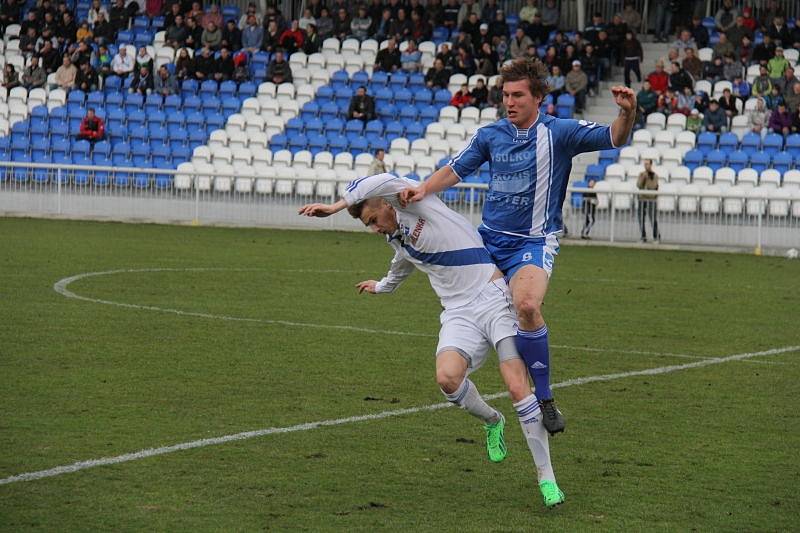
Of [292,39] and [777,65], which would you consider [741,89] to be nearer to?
[777,65]

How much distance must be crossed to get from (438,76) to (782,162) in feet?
28.4

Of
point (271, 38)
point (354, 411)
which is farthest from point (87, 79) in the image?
point (354, 411)

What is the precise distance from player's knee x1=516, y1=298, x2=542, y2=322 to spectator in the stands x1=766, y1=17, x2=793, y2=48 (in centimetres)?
2566

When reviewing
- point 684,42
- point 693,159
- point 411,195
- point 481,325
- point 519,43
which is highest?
point 684,42

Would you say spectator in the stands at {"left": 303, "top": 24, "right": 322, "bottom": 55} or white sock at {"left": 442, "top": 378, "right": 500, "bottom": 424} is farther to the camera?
spectator in the stands at {"left": 303, "top": 24, "right": 322, "bottom": 55}

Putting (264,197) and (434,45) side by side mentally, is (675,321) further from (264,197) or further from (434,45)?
(434,45)

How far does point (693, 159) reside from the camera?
2773cm

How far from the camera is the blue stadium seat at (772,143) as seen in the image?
27.6 meters

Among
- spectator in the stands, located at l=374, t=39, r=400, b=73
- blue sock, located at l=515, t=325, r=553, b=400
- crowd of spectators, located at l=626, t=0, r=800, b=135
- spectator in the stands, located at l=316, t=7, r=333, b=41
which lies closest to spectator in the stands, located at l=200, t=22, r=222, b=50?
spectator in the stands, located at l=316, t=7, r=333, b=41

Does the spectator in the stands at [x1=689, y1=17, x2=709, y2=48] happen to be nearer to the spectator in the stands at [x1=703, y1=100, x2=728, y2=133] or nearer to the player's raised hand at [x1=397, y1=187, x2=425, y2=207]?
the spectator in the stands at [x1=703, y1=100, x2=728, y2=133]

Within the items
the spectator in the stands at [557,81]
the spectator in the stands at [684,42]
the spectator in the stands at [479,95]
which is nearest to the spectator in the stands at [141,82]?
the spectator in the stands at [479,95]

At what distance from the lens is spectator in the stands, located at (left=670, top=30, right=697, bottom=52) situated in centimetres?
3159

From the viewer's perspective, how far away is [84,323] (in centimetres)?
1276

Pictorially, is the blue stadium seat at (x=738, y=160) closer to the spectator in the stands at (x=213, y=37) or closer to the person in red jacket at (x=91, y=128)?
the spectator in the stands at (x=213, y=37)
